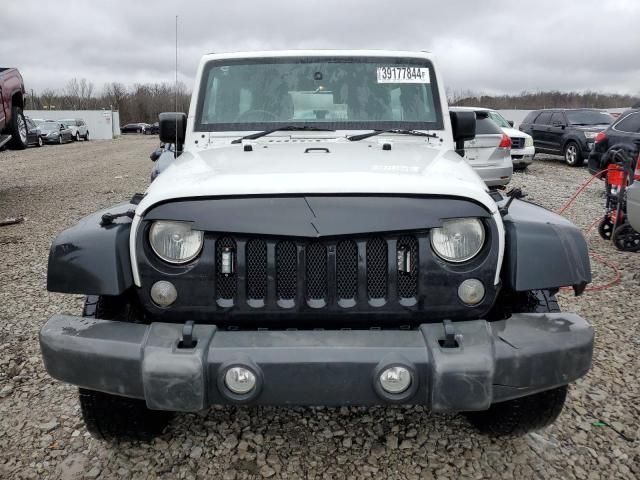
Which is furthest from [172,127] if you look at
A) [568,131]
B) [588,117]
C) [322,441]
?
[588,117]

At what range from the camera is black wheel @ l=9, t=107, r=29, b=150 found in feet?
34.0

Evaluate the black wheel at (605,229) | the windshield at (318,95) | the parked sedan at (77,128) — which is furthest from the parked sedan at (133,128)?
the windshield at (318,95)

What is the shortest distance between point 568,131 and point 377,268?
15.4 metres

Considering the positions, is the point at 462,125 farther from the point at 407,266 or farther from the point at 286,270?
the point at 286,270

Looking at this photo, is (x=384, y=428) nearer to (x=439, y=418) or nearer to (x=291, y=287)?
(x=439, y=418)

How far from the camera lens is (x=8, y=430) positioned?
2.81m

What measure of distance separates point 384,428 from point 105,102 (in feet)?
258

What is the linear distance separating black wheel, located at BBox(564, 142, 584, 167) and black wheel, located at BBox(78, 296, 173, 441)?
49.9 ft

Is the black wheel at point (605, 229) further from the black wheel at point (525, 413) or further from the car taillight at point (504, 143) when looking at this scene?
the black wheel at point (525, 413)

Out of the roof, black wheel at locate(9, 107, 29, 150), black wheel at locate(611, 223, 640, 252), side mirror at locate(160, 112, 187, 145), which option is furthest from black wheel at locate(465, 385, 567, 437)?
black wheel at locate(9, 107, 29, 150)

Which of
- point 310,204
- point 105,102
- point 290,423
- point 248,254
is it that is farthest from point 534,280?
point 105,102

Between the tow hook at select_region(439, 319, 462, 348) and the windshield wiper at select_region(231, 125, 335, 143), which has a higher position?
the windshield wiper at select_region(231, 125, 335, 143)

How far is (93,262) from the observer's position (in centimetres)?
221

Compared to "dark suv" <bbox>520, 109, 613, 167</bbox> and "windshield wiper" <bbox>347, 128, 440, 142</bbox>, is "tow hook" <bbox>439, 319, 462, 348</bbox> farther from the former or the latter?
"dark suv" <bbox>520, 109, 613, 167</bbox>
